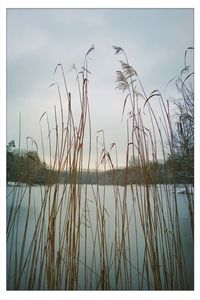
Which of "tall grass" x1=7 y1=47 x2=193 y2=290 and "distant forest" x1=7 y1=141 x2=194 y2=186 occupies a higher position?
"distant forest" x1=7 y1=141 x2=194 y2=186

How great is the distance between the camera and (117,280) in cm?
164

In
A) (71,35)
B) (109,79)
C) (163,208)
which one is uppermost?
(71,35)

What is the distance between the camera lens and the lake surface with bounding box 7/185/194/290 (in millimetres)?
1637

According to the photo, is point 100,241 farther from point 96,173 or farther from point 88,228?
point 96,173

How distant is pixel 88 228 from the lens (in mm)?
1655

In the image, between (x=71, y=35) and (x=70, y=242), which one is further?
(x=71, y=35)

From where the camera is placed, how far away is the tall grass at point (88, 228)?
5.37 feet

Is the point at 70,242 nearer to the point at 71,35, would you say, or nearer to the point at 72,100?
the point at 72,100

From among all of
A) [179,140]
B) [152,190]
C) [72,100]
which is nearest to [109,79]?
[72,100]

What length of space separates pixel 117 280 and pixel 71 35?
1.42 metres

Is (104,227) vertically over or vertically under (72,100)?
under

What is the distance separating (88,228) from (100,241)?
0.10 metres

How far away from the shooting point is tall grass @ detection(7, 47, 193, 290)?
164 centimetres
